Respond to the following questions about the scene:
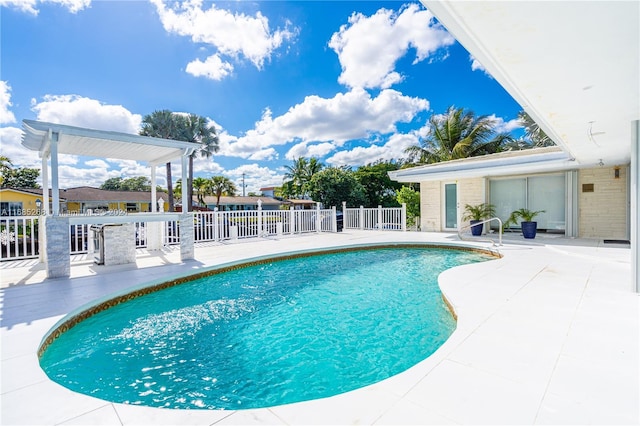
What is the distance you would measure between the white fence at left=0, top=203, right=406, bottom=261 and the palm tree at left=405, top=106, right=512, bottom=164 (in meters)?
9.09

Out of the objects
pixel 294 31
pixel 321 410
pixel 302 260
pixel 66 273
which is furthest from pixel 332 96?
pixel 321 410

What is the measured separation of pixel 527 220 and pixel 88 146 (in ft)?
41.0

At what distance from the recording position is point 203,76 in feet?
44.0

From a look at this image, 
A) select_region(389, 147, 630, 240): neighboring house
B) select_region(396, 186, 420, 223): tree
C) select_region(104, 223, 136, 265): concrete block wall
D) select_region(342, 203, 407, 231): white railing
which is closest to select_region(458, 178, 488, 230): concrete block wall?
select_region(389, 147, 630, 240): neighboring house

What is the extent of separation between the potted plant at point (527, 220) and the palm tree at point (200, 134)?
1958 cm

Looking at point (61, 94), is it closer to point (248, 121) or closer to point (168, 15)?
point (168, 15)

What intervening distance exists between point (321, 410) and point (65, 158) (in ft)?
29.0

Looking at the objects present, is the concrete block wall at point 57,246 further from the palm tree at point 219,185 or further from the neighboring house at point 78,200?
the palm tree at point 219,185

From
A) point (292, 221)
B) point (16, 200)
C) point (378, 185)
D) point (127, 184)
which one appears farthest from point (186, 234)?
point (127, 184)

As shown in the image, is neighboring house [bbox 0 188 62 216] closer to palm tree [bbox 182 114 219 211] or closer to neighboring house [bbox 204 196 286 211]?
palm tree [bbox 182 114 219 211]

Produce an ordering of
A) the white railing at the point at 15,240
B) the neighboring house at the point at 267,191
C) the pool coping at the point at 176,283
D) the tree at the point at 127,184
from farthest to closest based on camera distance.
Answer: the neighboring house at the point at 267,191 → the tree at the point at 127,184 → the white railing at the point at 15,240 → the pool coping at the point at 176,283

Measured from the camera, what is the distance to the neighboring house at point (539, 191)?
881 cm

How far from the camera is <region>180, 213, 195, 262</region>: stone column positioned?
6.64m

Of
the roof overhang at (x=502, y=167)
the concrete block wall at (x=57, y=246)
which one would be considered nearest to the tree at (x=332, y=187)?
the roof overhang at (x=502, y=167)
